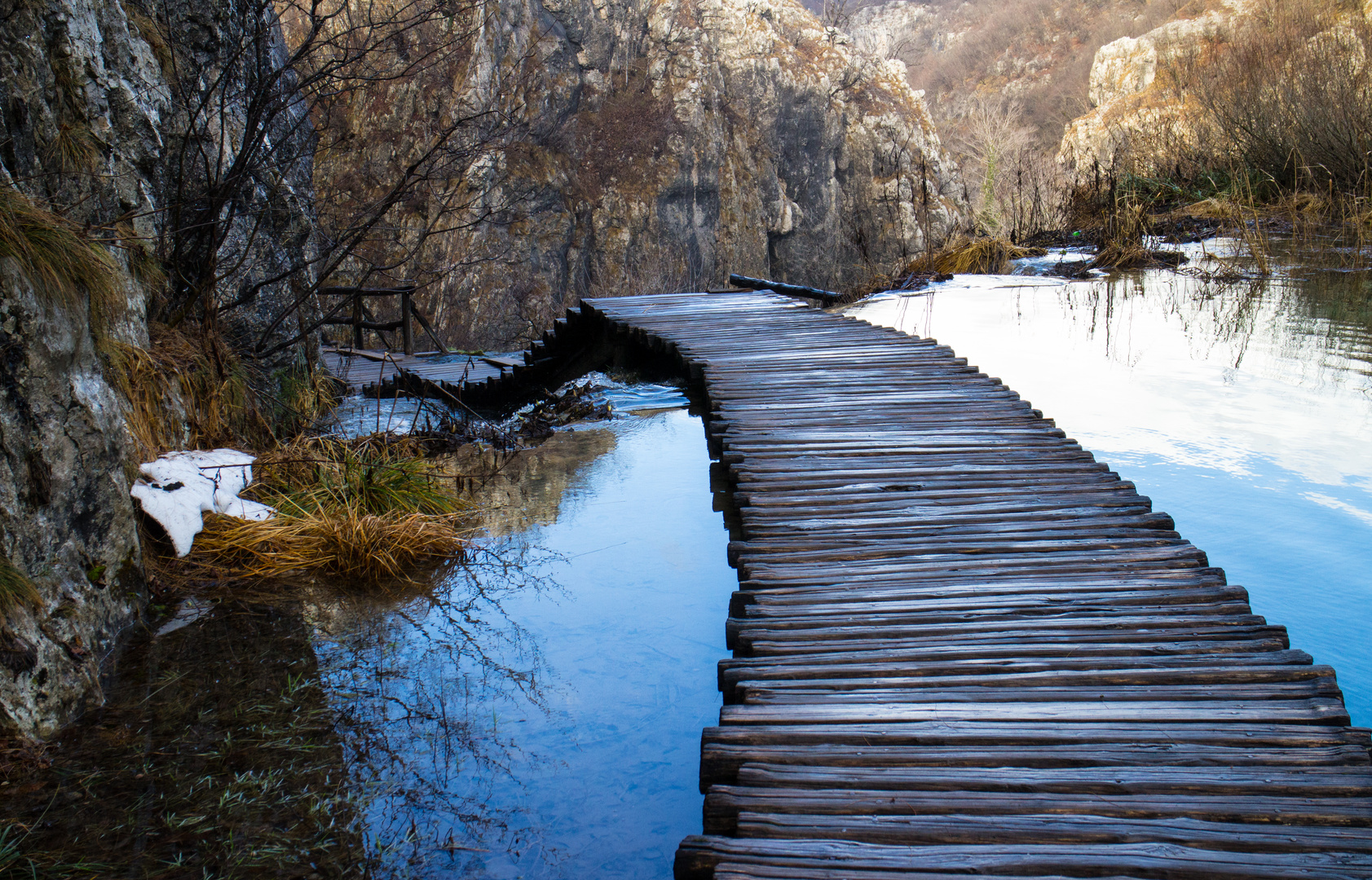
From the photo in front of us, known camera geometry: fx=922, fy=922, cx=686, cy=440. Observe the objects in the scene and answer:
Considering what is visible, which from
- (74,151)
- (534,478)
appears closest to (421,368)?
(534,478)

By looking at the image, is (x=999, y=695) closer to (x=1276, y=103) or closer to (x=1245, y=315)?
(x=1245, y=315)

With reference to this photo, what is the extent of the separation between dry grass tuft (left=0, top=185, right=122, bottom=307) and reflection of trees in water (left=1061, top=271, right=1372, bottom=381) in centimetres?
647

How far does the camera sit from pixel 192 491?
410 centimetres

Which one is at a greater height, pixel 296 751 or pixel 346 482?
pixel 346 482

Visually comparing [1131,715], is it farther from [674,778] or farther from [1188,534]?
[1188,534]

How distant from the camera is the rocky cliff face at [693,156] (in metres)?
32.8

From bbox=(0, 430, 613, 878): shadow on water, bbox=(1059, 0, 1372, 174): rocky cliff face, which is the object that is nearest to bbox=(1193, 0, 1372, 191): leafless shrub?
bbox=(1059, 0, 1372, 174): rocky cliff face

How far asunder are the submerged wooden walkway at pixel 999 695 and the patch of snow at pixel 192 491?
2.35 m

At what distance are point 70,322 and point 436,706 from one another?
187 cm

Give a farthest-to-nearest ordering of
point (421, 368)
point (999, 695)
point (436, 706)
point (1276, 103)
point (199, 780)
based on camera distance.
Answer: point (1276, 103)
point (421, 368)
point (436, 706)
point (199, 780)
point (999, 695)

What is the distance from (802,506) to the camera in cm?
368

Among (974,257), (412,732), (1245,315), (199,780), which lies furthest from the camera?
(974,257)

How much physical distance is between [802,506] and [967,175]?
46786mm

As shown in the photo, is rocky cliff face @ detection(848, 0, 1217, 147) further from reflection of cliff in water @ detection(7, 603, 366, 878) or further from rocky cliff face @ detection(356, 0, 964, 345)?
reflection of cliff in water @ detection(7, 603, 366, 878)
